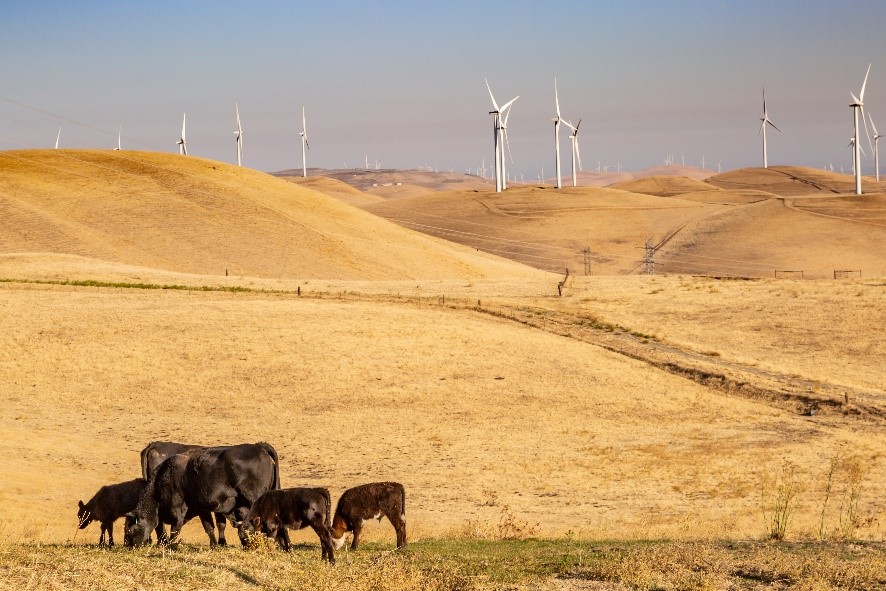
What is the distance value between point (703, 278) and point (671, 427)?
37.9 meters

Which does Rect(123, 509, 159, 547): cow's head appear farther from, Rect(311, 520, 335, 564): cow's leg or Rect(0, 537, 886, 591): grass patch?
Rect(311, 520, 335, 564): cow's leg

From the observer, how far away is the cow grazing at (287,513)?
1794 cm

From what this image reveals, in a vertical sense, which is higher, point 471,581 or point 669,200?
point 669,200

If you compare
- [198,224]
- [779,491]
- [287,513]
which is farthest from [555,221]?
[287,513]

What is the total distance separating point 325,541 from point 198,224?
89609 mm

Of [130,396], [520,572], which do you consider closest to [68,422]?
[130,396]

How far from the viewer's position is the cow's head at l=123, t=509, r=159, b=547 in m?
18.3

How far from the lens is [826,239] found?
423 feet

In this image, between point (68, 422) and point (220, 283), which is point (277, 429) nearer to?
point (68, 422)

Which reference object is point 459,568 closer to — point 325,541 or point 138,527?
point 325,541

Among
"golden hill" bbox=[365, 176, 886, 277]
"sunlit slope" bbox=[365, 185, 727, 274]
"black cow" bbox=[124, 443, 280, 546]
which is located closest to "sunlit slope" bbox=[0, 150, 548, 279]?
"sunlit slope" bbox=[365, 185, 727, 274]

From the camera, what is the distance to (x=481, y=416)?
Result: 3778cm

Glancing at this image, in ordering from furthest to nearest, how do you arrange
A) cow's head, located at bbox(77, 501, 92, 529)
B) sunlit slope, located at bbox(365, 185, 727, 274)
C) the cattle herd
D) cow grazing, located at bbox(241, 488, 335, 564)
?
sunlit slope, located at bbox(365, 185, 727, 274)
cow's head, located at bbox(77, 501, 92, 529)
the cattle herd
cow grazing, located at bbox(241, 488, 335, 564)

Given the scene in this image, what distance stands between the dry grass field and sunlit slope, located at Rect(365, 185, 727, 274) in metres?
56.6
